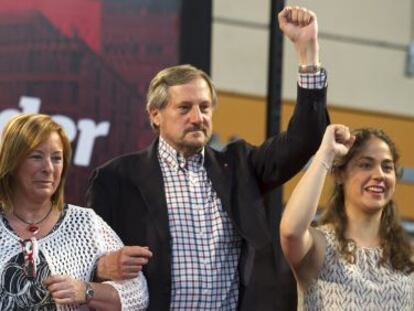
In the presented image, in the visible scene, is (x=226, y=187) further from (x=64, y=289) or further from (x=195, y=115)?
(x=64, y=289)

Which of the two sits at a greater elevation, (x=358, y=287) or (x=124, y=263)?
(x=124, y=263)

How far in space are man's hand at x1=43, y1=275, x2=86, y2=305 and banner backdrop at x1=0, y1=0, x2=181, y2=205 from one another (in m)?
1.65

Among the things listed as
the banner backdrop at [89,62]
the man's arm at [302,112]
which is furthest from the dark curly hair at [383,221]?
the banner backdrop at [89,62]

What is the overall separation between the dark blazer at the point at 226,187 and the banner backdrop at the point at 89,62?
1205 millimetres

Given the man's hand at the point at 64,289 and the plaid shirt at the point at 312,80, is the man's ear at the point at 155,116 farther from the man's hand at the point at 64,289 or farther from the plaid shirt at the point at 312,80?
the man's hand at the point at 64,289

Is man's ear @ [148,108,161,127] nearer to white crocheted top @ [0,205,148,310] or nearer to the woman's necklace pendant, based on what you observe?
white crocheted top @ [0,205,148,310]

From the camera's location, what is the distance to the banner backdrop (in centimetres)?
567

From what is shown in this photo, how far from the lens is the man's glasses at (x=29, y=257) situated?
4.04m

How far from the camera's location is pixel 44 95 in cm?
570

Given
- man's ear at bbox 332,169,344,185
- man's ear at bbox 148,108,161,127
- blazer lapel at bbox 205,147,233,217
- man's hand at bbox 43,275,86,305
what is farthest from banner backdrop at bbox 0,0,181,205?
man's hand at bbox 43,275,86,305

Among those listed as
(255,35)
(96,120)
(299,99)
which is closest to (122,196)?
(299,99)

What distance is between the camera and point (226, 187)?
14.5 feet

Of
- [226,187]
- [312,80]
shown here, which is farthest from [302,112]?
[226,187]

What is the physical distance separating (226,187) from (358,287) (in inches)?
21.4
